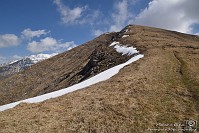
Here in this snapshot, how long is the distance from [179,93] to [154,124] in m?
8.29

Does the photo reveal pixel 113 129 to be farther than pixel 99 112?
No

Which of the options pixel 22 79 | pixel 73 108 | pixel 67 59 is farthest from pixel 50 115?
pixel 67 59

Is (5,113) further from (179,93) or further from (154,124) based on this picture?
(179,93)

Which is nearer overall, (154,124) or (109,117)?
(154,124)

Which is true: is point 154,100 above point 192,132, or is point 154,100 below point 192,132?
above

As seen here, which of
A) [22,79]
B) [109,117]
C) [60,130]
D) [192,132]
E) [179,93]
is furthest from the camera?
[22,79]

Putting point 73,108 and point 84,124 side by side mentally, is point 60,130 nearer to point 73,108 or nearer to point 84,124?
point 84,124

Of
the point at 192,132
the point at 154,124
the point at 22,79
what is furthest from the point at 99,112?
the point at 22,79

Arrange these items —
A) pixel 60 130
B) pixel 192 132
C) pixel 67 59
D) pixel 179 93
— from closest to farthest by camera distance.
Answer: pixel 192 132
pixel 60 130
pixel 179 93
pixel 67 59

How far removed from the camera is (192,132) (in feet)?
66.0

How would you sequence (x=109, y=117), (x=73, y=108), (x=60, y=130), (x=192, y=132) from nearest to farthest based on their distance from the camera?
1. (x=192, y=132)
2. (x=60, y=130)
3. (x=109, y=117)
4. (x=73, y=108)

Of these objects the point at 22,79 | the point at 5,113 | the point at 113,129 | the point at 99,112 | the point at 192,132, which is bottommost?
the point at 192,132

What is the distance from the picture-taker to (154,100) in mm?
26516

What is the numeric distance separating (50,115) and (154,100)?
10.4m
